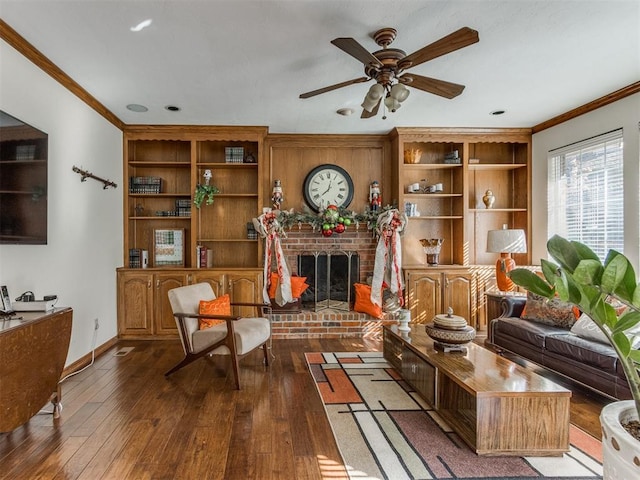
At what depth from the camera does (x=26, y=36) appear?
2.55 m

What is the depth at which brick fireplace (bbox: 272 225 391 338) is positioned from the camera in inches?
179

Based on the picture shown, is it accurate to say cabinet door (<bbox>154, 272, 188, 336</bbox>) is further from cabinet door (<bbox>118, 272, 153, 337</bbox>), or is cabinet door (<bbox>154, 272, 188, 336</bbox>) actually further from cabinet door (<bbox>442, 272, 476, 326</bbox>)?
cabinet door (<bbox>442, 272, 476, 326</bbox>)

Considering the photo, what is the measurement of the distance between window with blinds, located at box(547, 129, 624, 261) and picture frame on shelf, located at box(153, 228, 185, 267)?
15.1 ft

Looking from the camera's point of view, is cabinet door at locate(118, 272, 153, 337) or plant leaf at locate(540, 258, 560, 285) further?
cabinet door at locate(118, 272, 153, 337)

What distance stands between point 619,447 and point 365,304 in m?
3.59

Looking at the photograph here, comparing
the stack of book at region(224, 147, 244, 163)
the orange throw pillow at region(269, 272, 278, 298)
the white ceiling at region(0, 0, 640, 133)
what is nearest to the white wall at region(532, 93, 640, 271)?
the white ceiling at region(0, 0, 640, 133)

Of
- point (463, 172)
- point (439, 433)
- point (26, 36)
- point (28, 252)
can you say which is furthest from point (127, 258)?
point (463, 172)

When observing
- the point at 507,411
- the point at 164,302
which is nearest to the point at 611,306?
the point at 507,411

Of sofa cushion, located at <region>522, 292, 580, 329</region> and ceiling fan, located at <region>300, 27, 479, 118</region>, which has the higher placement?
ceiling fan, located at <region>300, 27, 479, 118</region>

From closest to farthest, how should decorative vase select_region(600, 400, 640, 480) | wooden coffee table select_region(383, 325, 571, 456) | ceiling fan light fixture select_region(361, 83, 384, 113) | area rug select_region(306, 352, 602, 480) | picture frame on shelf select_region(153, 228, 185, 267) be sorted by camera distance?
decorative vase select_region(600, 400, 640, 480)
area rug select_region(306, 352, 602, 480)
wooden coffee table select_region(383, 325, 571, 456)
ceiling fan light fixture select_region(361, 83, 384, 113)
picture frame on shelf select_region(153, 228, 185, 267)

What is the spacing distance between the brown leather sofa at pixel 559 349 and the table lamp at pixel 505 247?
55cm

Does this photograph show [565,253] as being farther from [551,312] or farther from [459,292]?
[459,292]

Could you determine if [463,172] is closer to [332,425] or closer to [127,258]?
[332,425]

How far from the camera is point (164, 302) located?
4.47 m
